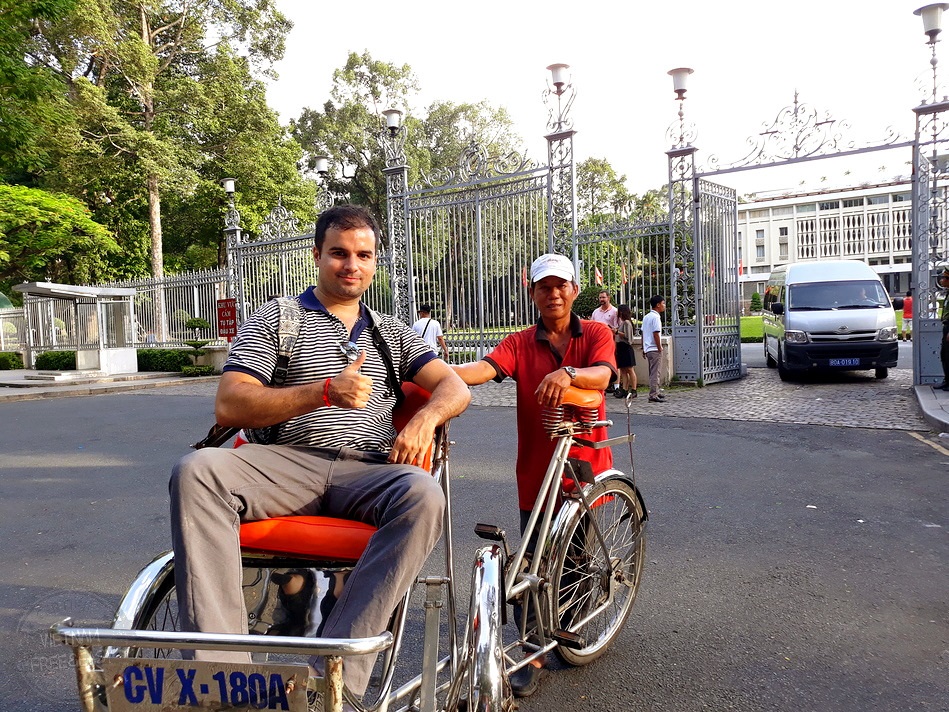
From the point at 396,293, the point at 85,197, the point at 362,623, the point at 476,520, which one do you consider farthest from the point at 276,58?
the point at 362,623

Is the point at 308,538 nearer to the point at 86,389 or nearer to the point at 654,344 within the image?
the point at 654,344

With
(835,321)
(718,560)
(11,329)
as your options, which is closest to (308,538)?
(718,560)

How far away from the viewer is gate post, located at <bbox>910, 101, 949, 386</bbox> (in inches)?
452

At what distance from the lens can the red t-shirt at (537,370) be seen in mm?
3264

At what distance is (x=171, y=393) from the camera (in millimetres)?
16000

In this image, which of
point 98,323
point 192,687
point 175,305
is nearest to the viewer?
point 192,687

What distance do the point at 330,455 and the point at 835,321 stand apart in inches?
504

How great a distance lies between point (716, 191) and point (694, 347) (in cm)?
302

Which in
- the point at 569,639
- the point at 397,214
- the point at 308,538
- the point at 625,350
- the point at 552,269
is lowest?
the point at 569,639

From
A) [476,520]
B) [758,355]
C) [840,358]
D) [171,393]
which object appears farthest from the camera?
[758,355]

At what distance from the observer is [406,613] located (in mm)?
2500

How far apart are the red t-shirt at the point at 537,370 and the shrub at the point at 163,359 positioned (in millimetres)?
19534

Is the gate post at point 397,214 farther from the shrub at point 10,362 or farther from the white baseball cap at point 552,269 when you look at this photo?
the shrub at point 10,362

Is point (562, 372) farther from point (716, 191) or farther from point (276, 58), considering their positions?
point (276, 58)
